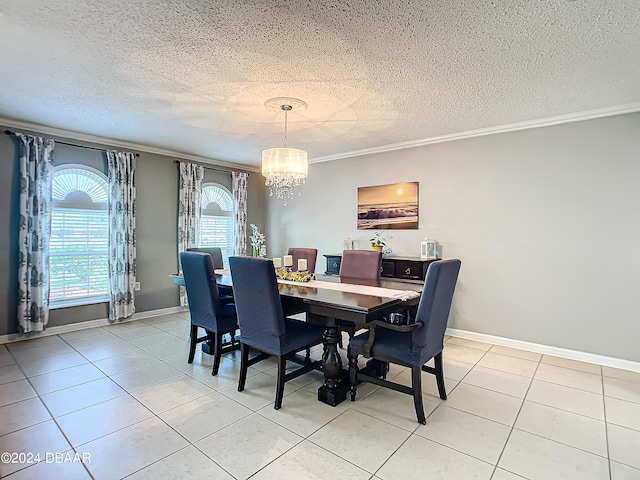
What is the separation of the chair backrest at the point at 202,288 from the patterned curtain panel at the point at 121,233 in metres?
2.01

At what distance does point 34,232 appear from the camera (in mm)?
3939

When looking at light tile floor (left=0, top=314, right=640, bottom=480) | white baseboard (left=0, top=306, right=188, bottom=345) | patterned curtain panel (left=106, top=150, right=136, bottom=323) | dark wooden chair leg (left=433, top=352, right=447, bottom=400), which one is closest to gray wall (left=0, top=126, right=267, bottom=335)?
white baseboard (left=0, top=306, right=188, bottom=345)

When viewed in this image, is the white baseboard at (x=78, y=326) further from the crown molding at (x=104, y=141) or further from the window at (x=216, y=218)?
the crown molding at (x=104, y=141)

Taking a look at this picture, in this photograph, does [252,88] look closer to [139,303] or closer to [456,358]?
[456,358]

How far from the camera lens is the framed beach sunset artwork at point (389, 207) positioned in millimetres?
4609

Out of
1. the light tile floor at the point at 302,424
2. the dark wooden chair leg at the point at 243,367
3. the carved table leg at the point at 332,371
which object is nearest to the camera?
the light tile floor at the point at 302,424

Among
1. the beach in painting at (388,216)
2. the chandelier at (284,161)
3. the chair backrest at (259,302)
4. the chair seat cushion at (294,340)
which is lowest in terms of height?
the chair seat cushion at (294,340)

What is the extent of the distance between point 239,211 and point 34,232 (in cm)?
293

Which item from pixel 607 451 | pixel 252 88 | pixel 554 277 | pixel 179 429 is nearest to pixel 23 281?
pixel 179 429

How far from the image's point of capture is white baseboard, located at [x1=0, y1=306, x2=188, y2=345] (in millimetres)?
3883

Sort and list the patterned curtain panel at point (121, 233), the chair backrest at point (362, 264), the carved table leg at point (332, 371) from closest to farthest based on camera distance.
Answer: the carved table leg at point (332, 371)
the chair backrest at point (362, 264)
the patterned curtain panel at point (121, 233)

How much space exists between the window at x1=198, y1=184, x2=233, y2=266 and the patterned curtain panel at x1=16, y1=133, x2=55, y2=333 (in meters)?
2.08

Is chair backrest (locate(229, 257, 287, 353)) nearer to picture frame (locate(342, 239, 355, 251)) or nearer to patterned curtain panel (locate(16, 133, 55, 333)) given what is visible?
picture frame (locate(342, 239, 355, 251))

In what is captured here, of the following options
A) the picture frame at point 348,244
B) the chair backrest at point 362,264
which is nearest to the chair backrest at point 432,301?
the chair backrest at point 362,264
